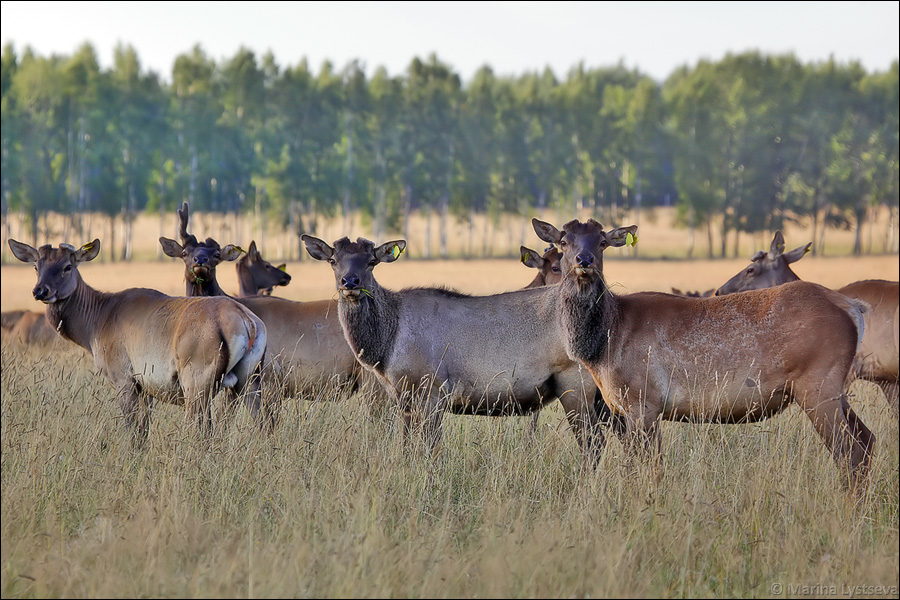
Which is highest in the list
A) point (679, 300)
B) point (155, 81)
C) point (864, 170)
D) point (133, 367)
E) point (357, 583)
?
point (155, 81)

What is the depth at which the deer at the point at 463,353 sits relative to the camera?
784 centimetres

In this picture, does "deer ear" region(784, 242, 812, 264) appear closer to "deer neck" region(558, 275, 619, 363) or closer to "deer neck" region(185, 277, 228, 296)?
"deer neck" region(558, 275, 619, 363)

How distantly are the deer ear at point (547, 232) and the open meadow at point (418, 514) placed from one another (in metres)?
1.61

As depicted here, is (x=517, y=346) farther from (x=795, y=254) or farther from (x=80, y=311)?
(x=795, y=254)

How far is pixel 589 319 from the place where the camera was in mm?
7035

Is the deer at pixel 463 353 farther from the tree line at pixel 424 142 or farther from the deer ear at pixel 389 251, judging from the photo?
the tree line at pixel 424 142

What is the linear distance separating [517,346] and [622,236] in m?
1.29

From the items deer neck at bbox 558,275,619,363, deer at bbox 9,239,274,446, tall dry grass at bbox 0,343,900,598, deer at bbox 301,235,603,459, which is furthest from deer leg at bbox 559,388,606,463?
deer at bbox 9,239,274,446

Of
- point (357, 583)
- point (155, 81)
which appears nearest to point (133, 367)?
point (357, 583)

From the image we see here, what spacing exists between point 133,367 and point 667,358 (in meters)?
4.81

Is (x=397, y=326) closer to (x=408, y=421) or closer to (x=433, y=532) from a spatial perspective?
(x=408, y=421)

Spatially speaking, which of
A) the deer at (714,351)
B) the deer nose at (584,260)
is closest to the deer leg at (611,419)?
the deer at (714,351)

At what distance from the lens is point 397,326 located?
802 centimetres

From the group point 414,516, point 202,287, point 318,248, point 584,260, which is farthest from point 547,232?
point 202,287
